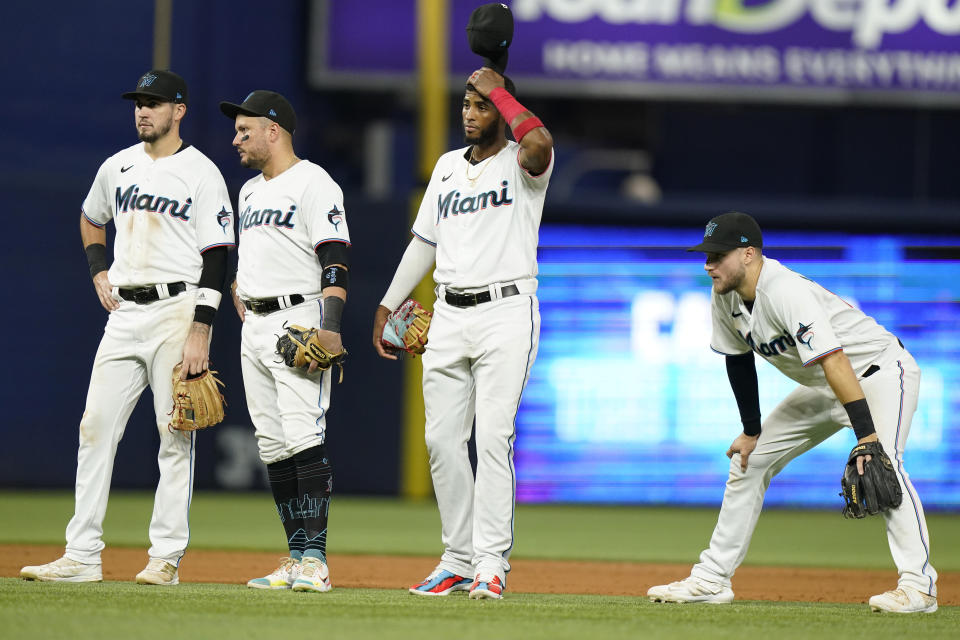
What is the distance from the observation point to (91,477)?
504 centimetres

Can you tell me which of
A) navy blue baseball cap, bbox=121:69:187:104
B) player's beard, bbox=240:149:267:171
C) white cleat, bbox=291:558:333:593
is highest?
navy blue baseball cap, bbox=121:69:187:104

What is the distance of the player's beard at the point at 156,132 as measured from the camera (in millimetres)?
5246

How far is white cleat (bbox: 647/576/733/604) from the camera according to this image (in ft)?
16.3

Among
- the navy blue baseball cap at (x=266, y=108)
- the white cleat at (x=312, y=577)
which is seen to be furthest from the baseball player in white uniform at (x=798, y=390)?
the navy blue baseball cap at (x=266, y=108)

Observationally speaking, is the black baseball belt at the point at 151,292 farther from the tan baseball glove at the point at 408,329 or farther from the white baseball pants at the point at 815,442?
the white baseball pants at the point at 815,442

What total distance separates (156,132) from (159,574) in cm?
180

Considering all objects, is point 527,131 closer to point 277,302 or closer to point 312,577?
point 277,302

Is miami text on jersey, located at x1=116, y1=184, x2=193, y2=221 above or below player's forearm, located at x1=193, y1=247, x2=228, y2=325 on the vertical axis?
above

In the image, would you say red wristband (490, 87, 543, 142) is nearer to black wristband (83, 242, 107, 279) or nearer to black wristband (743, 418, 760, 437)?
black wristband (743, 418, 760, 437)

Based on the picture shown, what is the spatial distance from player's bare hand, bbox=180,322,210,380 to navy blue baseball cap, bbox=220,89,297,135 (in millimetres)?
878

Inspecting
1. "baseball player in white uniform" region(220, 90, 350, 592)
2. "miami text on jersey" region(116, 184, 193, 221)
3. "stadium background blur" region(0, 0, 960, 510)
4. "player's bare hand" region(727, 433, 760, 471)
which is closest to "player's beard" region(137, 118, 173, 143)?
"miami text on jersey" region(116, 184, 193, 221)

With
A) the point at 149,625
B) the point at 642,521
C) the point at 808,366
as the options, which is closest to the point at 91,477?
the point at 149,625

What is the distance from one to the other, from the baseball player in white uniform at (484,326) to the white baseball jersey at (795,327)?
0.81 metres

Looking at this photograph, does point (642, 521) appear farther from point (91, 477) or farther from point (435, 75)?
point (91, 477)
